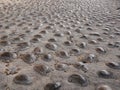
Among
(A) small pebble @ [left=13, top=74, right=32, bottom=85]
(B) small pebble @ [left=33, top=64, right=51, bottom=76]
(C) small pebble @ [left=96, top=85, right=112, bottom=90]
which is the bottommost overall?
(C) small pebble @ [left=96, top=85, right=112, bottom=90]

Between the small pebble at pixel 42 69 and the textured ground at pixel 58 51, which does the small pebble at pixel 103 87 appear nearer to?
the textured ground at pixel 58 51

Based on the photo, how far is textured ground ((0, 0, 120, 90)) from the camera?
78cm

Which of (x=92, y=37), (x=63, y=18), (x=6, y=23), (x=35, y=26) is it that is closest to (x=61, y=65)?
(x=92, y=37)

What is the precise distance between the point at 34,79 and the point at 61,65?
157 mm

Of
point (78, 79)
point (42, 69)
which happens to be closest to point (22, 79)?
point (42, 69)

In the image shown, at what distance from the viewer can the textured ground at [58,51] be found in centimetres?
78

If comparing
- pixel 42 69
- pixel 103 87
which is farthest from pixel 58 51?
pixel 103 87

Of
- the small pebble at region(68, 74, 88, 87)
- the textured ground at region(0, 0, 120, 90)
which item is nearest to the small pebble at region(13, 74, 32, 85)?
the textured ground at region(0, 0, 120, 90)

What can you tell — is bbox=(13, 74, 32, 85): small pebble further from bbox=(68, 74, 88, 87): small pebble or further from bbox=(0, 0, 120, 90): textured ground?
bbox=(68, 74, 88, 87): small pebble

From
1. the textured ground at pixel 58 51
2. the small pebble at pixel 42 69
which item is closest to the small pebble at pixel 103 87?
the textured ground at pixel 58 51

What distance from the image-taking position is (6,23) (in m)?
1.48

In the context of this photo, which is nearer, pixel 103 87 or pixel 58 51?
pixel 103 87

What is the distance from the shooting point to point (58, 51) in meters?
1.02

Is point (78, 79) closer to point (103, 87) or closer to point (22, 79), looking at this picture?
point (103, 87)
